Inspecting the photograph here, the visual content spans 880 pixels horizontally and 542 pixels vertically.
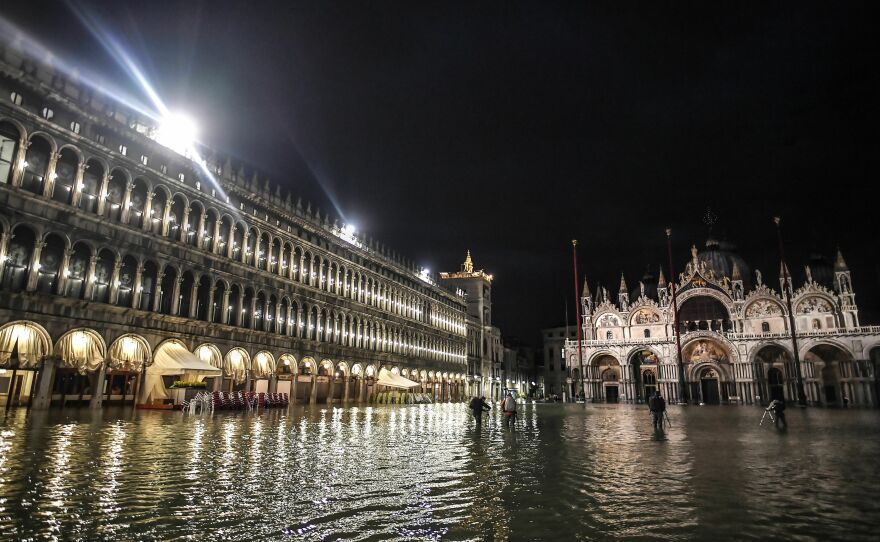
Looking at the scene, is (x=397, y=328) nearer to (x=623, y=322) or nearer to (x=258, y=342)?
(x=258, y=342)

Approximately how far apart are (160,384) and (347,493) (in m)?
26.2

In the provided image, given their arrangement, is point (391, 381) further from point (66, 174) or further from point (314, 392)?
point (66, 174)

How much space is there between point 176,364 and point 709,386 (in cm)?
6949

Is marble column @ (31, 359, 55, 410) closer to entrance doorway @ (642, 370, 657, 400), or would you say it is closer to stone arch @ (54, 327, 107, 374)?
stone arch @ (54, 327, 107, 374)

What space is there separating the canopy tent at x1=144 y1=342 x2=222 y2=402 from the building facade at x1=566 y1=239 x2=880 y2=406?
46064 millimetres

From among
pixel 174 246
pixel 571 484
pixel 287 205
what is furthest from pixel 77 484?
pixel 287 205

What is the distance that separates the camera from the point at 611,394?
263 ft

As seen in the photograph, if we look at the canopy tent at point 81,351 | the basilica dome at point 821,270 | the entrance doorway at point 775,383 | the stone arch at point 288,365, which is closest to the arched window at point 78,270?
the canopy tent at point 81,351

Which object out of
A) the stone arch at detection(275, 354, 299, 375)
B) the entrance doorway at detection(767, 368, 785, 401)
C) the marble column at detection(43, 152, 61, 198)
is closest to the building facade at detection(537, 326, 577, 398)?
the entrance doorway at detection(767, 368, 785, 401)

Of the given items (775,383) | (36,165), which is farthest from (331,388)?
(775,383)

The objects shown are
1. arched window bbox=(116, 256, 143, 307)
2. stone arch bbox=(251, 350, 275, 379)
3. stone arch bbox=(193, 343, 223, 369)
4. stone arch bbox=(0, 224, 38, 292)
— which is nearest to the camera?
stone arch bbox=(0, 224, 38, 292)

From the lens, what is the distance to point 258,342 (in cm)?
3825

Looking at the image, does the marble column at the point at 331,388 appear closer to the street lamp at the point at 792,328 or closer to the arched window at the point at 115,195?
the arched window at the point at 115,195

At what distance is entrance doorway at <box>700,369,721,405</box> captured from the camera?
7325 cm
